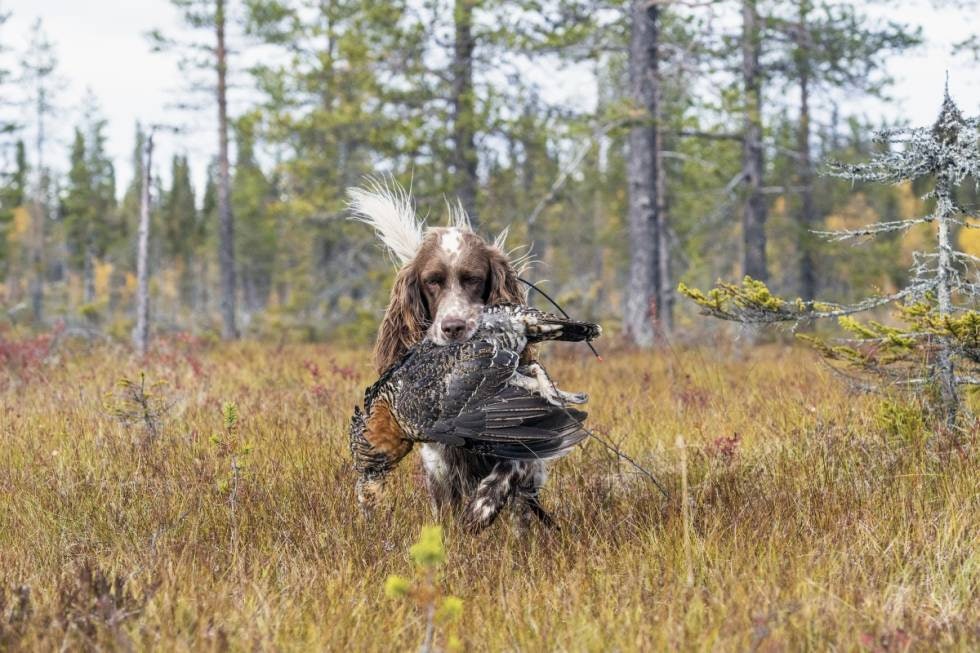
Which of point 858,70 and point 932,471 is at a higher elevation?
point 858,70

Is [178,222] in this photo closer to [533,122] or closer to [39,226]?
[39,226]

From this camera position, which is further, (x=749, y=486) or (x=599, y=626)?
(x=749, y=486)

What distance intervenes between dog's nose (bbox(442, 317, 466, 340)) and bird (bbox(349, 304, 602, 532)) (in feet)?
1.25

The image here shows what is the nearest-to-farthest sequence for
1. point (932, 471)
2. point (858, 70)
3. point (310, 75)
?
point (932, 471)
point (310, 75)
point (858, 70)

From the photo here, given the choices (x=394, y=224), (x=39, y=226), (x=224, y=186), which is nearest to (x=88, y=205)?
(x=39, y=226)

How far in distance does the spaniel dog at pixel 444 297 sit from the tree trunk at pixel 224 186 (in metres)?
15.6

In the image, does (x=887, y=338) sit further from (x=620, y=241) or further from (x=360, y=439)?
(x=620, y=241)

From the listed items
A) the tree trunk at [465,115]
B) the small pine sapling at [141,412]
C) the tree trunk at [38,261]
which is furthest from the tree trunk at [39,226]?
the small pine sapling at [141,412]

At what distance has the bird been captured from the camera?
287cm

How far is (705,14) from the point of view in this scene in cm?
1086

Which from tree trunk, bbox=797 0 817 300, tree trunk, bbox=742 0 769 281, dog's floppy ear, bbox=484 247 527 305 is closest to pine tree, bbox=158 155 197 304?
tree trunk, bbox=797 0 817 300

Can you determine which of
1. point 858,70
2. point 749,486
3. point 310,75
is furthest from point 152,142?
point 858,70

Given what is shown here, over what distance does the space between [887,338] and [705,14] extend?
27.8 feet

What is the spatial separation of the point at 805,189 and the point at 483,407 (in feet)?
51.8
